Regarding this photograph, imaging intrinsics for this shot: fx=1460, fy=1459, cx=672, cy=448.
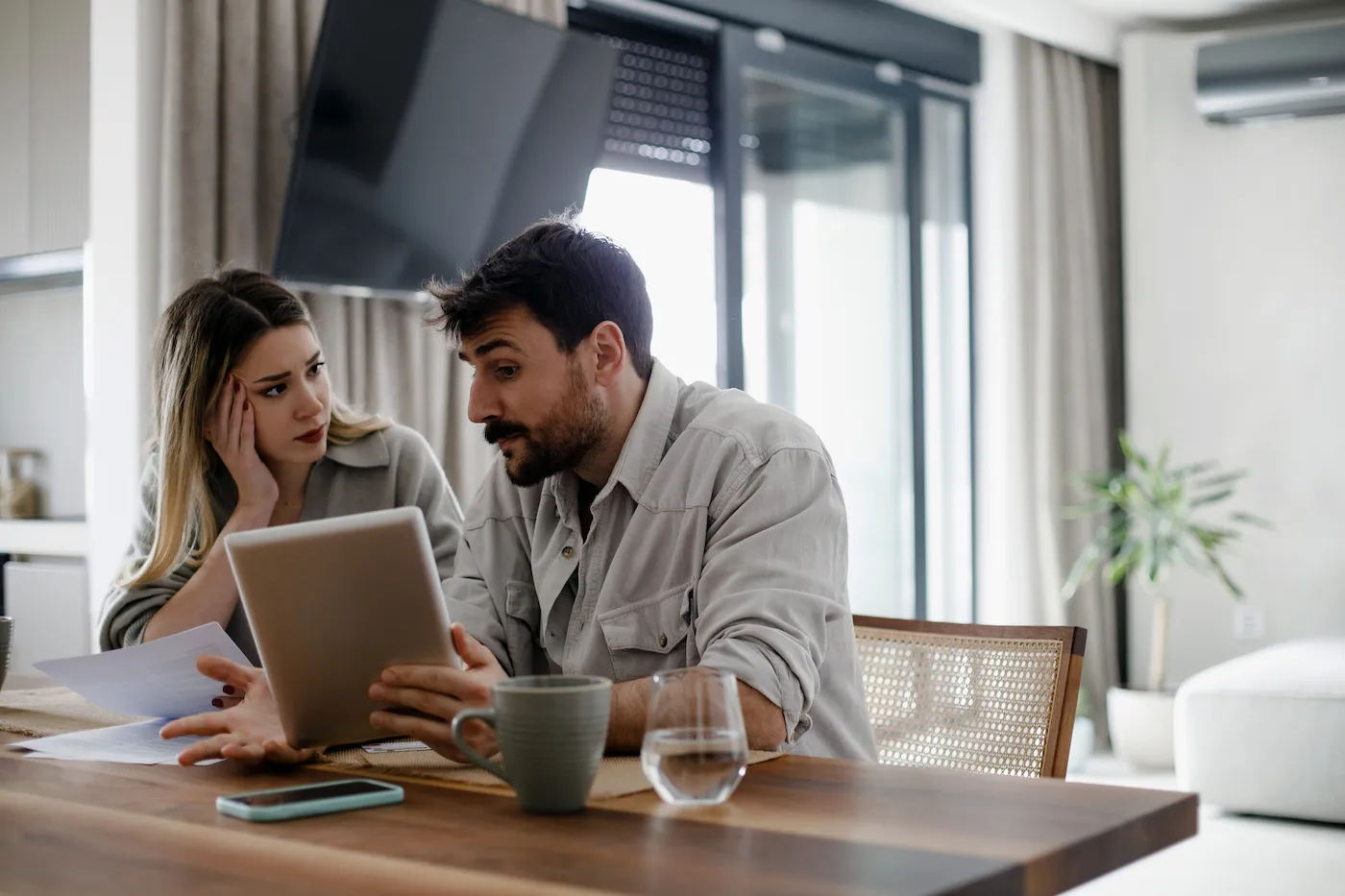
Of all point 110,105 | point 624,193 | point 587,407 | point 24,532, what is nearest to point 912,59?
point 624,193

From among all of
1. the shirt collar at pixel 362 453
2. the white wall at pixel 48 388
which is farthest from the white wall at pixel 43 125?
the shirt collar at pixel 362 453

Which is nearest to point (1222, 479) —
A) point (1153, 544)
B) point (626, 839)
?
point (1153, 544)

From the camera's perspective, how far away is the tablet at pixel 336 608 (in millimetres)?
1298

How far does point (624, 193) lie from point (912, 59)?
139cm

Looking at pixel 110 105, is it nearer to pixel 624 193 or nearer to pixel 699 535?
pixel 624 193

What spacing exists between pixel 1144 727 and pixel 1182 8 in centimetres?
255

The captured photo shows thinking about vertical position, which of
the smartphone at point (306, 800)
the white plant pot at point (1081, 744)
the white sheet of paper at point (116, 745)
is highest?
the smartphone at point (306, 800)

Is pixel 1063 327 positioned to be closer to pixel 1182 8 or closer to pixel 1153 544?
pixel 1153 544

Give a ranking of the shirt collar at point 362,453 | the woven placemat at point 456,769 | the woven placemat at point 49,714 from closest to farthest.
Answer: the woven placemat at point 456,769 < the woven placemat at point 49,714 < the shirt collar at point 362,453

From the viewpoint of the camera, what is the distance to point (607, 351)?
1.78 metres

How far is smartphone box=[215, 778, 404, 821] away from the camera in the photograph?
3.63 feet

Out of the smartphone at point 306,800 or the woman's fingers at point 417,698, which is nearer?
the smartphone at point 306,800

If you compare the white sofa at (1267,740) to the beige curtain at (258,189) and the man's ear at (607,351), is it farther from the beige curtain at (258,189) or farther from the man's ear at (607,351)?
the man's ear at (607,351)

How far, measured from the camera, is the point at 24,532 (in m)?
3.18
